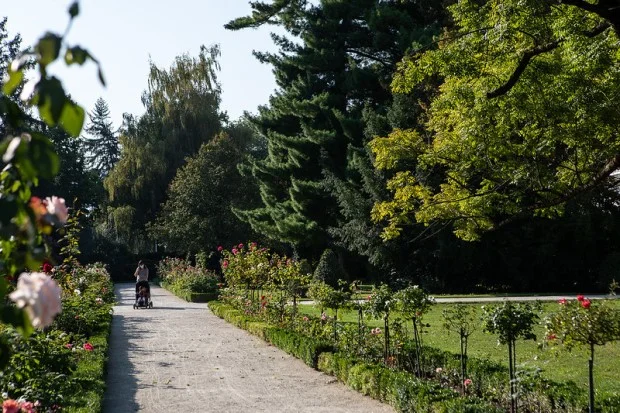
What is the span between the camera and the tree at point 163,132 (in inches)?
1528

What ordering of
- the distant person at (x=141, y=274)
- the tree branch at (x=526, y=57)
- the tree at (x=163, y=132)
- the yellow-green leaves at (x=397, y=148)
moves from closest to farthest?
the tree branch at (x=526, y=57) < the yellow-green leaves at (x=397, y=148) < the distant person at (x=141, y=274) < the tree at (x=163, y=132)

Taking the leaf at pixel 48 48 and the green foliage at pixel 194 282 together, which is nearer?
the leaf at pixel 48 48

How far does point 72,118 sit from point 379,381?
22.9 feet

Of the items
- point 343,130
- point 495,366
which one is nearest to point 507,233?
point 343,130

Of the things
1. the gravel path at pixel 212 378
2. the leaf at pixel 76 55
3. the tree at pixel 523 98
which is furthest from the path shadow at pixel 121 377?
the leaf at pixel 76 55

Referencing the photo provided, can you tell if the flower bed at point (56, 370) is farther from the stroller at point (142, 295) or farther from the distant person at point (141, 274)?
the stroller at point (142, 295)

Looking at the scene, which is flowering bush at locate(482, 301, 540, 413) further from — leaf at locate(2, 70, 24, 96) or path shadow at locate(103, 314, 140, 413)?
leaf at locate(2, 70, 24, 96)

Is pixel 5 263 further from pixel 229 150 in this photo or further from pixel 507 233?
pixel 229 150

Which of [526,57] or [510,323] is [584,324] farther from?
[526,57]

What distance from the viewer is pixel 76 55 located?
5.36ft

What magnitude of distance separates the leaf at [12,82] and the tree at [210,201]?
33249mm

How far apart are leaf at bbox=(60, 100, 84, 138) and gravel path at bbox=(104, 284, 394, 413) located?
657cm

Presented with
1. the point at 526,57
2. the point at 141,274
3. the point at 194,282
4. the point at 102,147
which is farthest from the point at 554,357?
the point at 102,147

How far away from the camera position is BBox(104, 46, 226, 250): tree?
1528 inches
